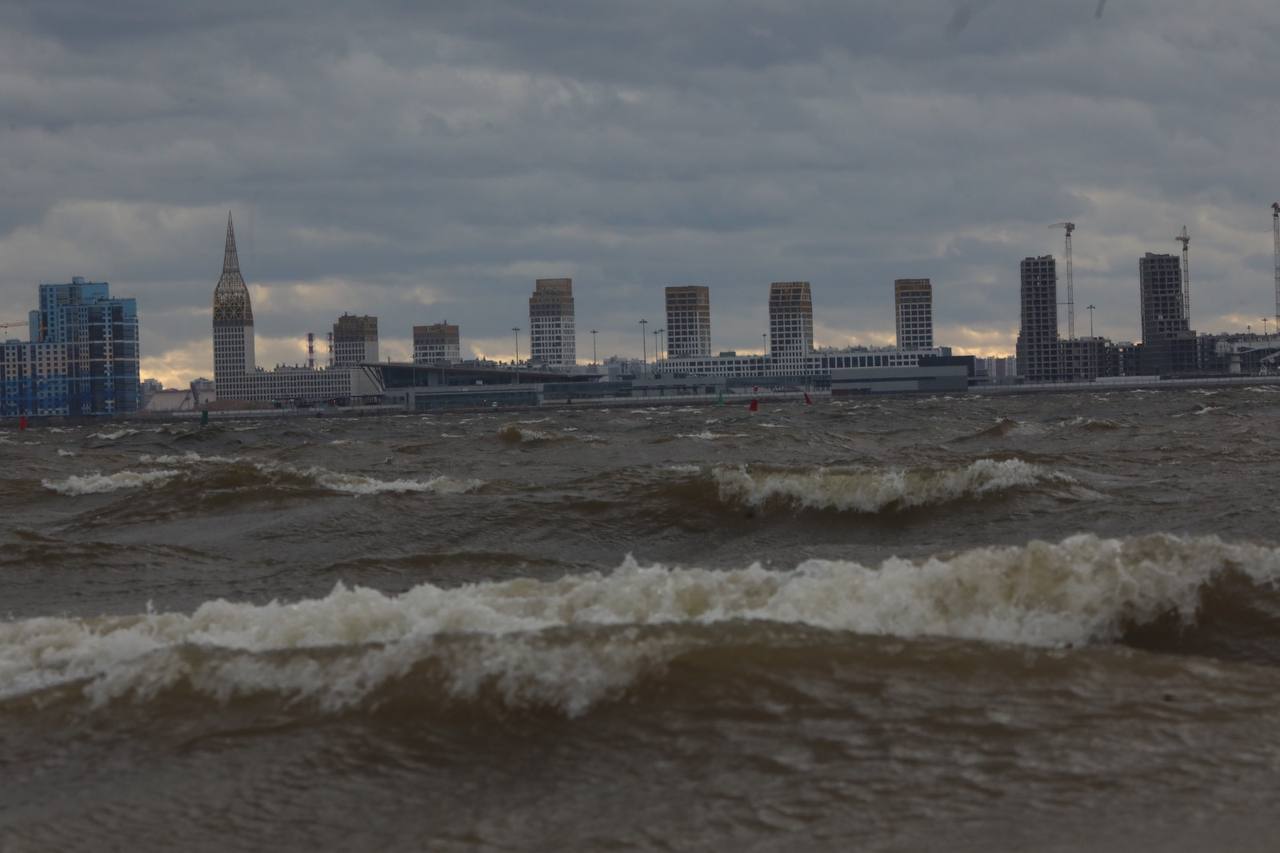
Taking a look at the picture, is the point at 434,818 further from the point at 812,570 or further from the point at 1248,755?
A: the point at 812,570

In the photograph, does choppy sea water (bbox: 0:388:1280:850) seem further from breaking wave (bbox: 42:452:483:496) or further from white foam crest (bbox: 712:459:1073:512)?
breaking wave (bbox: 42:452:483:496)

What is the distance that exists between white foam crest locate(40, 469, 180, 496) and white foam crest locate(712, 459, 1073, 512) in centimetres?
1497

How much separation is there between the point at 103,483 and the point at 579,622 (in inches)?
975

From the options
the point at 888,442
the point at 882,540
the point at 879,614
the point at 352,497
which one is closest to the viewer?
the point at 879,614

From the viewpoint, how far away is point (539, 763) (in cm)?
762

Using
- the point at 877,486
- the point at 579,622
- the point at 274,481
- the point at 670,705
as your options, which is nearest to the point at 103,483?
the point at 274,481

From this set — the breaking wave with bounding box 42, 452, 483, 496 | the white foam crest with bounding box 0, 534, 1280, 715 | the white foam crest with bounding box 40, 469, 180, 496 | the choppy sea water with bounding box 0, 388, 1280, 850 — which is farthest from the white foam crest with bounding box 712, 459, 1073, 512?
the white foam crest with bounding box 40, 469, 180, 496

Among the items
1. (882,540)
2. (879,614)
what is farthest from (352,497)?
(879,614)

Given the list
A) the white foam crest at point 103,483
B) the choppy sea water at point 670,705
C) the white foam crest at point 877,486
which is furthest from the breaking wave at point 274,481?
the choppy sea water at point 670,705

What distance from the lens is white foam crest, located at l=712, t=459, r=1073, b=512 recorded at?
68.2 ft

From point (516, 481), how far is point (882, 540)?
518 inches

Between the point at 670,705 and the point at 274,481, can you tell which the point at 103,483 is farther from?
the point at 670,705

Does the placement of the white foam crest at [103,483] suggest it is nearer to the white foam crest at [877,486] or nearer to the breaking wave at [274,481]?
the breaking wave at [274,481]

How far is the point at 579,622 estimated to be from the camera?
10.3m
